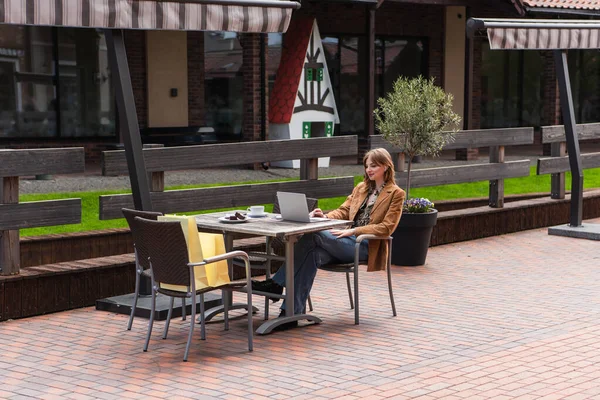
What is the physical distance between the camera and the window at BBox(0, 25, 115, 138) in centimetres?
1862

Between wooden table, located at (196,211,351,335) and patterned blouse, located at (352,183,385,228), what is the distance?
0.42 m

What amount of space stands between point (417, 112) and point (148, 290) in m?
3.72

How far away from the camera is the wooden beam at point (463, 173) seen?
1173 cm

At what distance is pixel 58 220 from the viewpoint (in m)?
8.02

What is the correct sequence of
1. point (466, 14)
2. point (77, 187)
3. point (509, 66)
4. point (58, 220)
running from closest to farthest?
1. point (58, 220)
2. point (77, 187)
3. point (466, 14)
4. point (509, 66)

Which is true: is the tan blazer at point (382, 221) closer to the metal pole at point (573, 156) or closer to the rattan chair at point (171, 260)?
the rattan chair at point (171, 260)

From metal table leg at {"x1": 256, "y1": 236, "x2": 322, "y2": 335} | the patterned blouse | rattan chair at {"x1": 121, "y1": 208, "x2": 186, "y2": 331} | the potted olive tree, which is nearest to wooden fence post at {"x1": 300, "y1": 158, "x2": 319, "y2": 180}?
the potted olive tree

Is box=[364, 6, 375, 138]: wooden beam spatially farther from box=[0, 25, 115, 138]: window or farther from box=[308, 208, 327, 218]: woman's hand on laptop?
box=[308, 208, 327, 218]: woman's hand on laptop

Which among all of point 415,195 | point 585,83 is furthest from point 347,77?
point 415,195

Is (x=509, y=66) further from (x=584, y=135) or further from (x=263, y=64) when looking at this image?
(x=584, y=135)

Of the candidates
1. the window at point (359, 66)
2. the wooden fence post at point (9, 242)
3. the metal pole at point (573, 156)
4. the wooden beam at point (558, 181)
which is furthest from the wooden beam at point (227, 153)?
the window at point (359, 66)

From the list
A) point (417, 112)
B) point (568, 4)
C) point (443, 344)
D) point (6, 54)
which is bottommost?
point (443, 344)

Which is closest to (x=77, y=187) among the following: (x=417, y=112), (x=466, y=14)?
(x=417, y=112)

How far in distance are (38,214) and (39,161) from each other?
398mm
